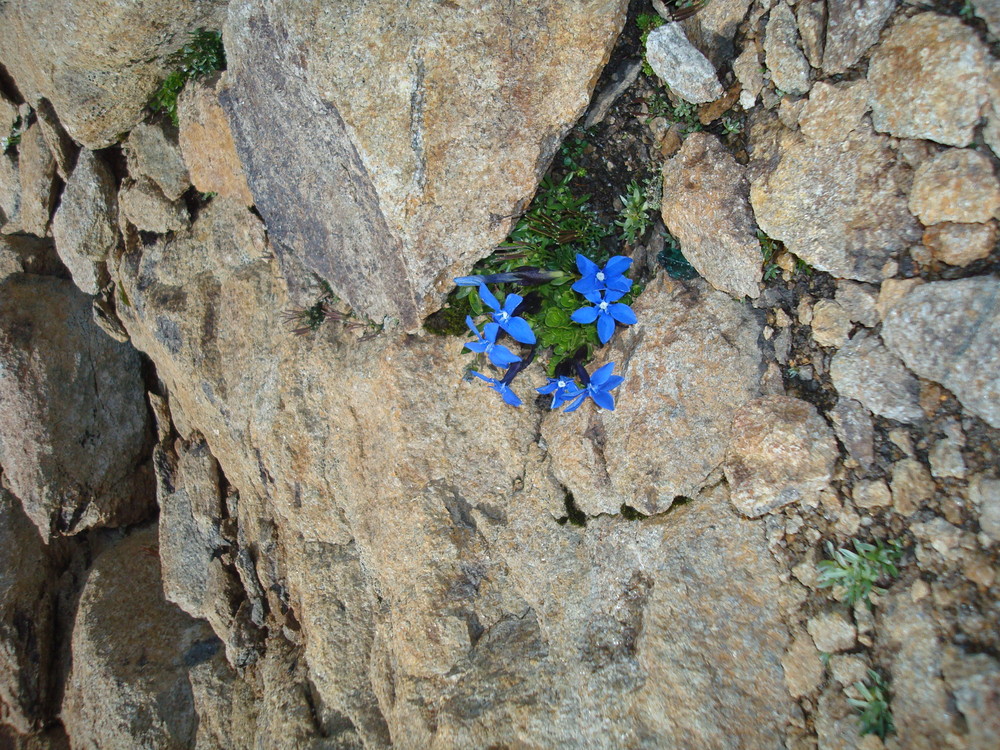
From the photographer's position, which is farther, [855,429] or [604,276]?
[604,276]

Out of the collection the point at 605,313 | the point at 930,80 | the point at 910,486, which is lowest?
the point at 910,486

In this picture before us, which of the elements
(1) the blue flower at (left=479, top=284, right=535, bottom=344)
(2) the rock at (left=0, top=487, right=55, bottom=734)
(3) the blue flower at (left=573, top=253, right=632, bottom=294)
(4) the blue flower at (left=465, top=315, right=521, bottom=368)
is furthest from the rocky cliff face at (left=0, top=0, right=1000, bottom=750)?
(2) the rock at (left=0, top=487, right=55, bottom=734)

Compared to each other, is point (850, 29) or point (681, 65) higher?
point (681, 65)

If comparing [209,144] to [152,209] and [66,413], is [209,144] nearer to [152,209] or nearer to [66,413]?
[152,209]

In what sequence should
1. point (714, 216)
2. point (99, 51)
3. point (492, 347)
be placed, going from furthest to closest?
point (99, 51)
point (492, 347)
point (714, 216)

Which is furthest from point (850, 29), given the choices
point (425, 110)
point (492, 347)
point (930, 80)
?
point (492, 347)

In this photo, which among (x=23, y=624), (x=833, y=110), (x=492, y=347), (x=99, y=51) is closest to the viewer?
(x=833, y=110)

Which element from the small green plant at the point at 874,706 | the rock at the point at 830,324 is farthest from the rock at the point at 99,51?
the small green plant at the point at 874,706
